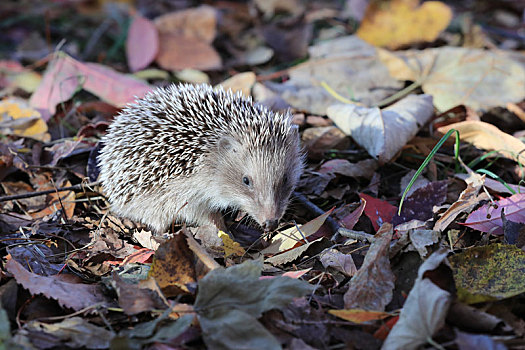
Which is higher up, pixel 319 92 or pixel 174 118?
pixel 174 118

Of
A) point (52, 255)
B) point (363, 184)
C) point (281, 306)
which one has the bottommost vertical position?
point (363, 184)

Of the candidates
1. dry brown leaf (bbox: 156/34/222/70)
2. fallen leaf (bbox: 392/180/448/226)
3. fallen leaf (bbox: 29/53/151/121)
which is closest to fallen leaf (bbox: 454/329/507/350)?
fallen leaf (bbox: 392/180/448/226)

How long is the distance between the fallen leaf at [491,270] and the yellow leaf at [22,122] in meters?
4.44

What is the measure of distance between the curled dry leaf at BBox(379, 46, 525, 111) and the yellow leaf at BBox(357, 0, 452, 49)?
0.89 metres

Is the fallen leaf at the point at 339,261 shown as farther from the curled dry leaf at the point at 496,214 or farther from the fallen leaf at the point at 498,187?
the fallen leaf at the point at 498,187

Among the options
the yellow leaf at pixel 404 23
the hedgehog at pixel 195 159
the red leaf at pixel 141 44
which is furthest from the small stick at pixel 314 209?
the red leaf at pixel 141 44

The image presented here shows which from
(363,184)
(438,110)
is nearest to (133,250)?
(363,184)

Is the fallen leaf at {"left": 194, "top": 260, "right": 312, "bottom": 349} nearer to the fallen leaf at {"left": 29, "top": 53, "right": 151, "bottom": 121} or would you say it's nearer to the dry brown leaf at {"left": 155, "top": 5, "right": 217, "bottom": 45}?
the fallen leaf at {"left": 29, "top": 53, "right": 151, "bottom": 121}

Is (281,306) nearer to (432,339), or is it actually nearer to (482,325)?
(432,339)

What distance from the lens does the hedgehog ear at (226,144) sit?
446 cm

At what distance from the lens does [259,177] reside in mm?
4320

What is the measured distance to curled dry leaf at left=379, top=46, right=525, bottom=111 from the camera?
224 inches

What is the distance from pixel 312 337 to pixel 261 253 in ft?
3.91

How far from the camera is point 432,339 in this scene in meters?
2.53
